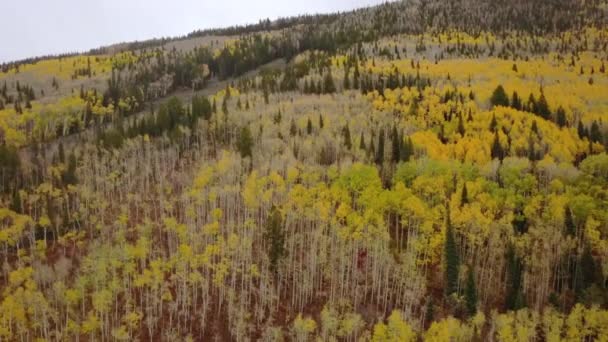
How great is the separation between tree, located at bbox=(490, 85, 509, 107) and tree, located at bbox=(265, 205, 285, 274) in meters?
85.3

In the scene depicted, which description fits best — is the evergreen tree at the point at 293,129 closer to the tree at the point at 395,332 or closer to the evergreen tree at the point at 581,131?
the evergreen tree at the point at 581,131

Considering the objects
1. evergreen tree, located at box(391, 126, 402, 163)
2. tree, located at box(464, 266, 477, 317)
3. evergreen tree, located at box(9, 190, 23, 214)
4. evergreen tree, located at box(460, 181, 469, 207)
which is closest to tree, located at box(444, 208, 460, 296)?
tree, located at box(464, 266, 477, 317)

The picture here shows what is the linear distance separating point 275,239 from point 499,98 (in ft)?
298

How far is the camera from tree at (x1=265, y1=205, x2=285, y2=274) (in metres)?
90.6

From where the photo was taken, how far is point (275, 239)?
91.8m

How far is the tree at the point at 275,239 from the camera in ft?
297

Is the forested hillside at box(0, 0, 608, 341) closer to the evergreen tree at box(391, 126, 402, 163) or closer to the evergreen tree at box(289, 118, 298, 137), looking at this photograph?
the evergreen tree at box(391, 126, 402, 163)

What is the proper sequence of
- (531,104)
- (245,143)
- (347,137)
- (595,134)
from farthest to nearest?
1. (531,104)
2. (245,143)
3. (347,137)
4. (595,134)

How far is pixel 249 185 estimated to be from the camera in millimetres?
110312

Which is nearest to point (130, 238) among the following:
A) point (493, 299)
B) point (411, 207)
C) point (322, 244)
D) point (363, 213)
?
point (322, 244)

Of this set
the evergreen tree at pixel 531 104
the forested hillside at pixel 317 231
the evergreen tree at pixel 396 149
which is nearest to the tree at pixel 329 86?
the forested hillside at pixel 317 231

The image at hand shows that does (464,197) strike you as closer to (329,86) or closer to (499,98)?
(499,98)

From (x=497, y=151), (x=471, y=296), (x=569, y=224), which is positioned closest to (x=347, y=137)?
(x=497, y=151)

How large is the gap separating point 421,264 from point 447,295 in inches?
302
